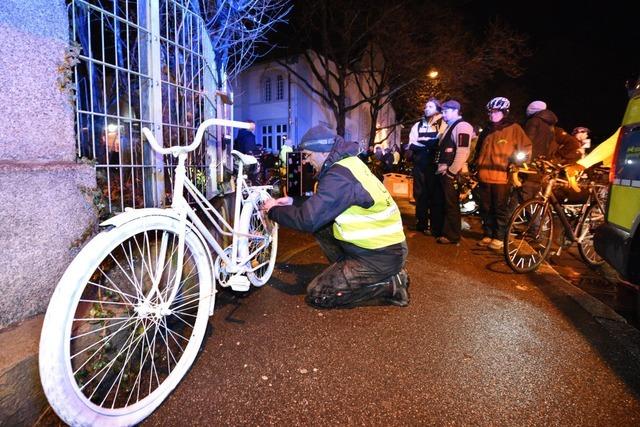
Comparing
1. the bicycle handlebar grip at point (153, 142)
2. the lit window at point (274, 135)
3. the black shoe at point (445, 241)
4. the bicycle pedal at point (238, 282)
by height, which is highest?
the lit window at point (274, 135)

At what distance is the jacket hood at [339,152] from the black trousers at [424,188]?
10.8 feet

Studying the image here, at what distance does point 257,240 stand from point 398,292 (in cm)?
149

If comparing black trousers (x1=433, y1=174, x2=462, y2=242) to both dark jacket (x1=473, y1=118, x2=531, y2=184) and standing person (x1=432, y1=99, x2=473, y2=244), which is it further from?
dark jacket (x1=473, y1=118, x2=531, y2=184)

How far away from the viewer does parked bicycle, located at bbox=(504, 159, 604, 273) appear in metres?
4.62

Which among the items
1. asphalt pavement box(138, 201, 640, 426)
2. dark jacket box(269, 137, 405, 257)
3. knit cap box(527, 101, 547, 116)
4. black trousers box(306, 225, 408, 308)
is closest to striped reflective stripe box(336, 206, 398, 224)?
dark jacket box(269, 137, 405, 257)

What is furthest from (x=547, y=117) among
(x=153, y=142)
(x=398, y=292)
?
(x=153, y=142)

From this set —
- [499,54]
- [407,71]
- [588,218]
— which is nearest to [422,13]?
[407,71]

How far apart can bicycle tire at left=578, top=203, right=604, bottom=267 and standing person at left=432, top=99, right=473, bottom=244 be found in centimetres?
163

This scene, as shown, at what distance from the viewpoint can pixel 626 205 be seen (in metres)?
2.75

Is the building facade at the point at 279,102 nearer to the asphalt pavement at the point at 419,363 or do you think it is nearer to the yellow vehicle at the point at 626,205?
the asphalt pavement at the point at 419,363

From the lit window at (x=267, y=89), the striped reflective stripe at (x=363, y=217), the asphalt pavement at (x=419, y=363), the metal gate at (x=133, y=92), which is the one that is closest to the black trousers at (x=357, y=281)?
the asphalt pavement at (x=419, y=363)

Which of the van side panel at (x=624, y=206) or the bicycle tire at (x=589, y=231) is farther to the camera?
the bicycle tire at (x=589, y=231)

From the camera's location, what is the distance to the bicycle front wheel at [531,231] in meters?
4.59

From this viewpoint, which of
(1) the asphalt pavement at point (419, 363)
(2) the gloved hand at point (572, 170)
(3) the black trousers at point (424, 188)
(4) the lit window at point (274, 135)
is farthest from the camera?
(4) the lit window at point (274, 135)
